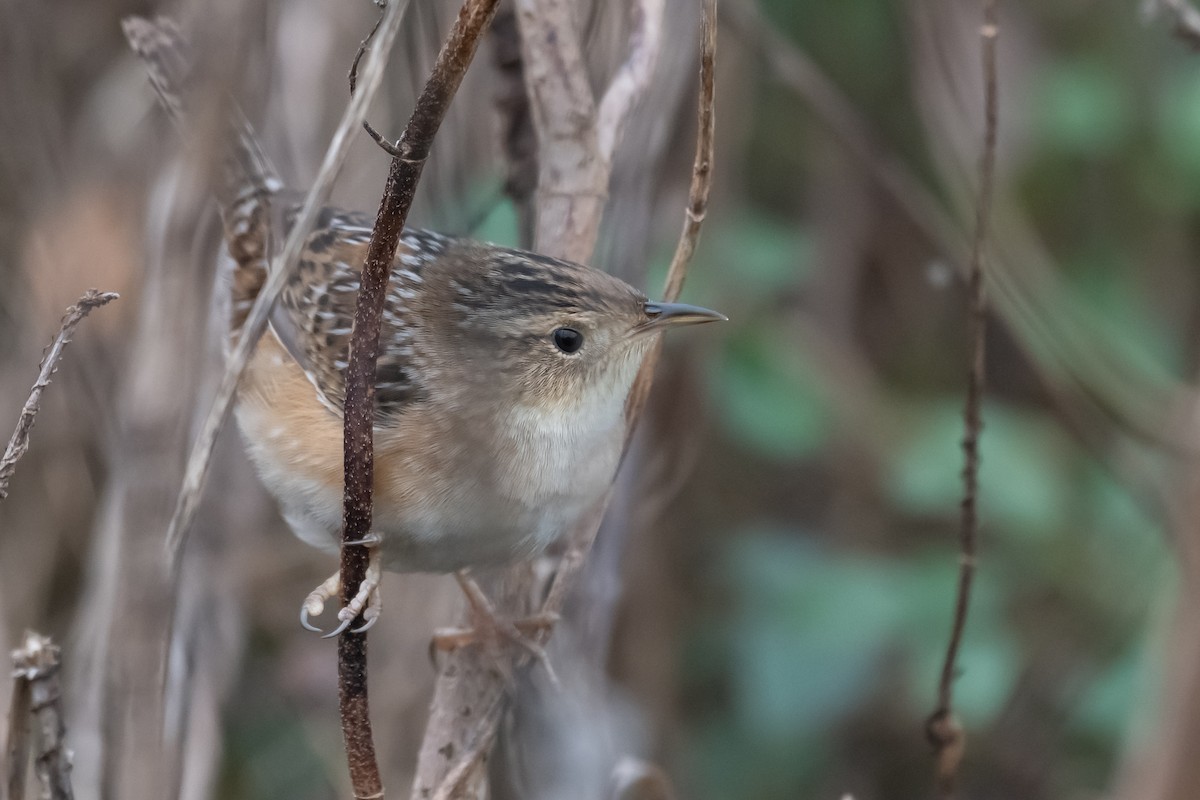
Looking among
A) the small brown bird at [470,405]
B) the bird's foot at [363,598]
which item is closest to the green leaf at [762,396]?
the small brown bird at [470,405]

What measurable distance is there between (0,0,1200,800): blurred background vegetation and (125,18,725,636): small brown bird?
61 cm

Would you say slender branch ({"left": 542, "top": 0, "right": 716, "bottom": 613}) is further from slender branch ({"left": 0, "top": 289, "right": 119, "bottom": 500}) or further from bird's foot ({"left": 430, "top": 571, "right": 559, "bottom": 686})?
slender branch ({"left": 0, "top": 289, "right": 119, "bottom": 500})

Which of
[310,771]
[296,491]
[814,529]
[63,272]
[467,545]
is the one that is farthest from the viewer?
[814,529]

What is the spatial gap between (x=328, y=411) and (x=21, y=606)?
6.45ft

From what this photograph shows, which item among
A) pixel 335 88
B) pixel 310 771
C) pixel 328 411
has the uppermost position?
pixel 335 88

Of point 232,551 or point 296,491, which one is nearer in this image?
point 296,491

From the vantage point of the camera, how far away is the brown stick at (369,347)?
1270 mm

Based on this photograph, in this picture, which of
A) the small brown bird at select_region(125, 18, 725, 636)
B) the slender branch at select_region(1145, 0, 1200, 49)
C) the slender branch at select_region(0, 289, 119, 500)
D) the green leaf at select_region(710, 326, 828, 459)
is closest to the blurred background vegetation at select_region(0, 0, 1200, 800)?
the green leaf at select_region(710, 326, 828, 459)

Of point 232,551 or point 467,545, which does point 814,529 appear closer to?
point 232,551

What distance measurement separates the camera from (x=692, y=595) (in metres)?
4.07

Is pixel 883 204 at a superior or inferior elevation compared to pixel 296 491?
superior

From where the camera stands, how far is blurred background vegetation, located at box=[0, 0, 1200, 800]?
11.0ft

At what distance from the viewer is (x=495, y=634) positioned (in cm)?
237

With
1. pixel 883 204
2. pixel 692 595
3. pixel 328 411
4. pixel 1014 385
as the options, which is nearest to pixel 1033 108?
pixel 883 204
